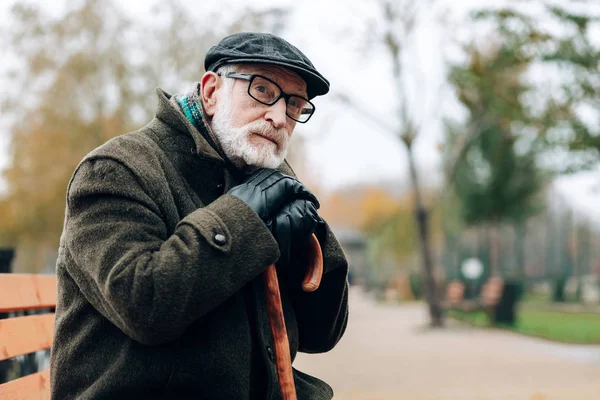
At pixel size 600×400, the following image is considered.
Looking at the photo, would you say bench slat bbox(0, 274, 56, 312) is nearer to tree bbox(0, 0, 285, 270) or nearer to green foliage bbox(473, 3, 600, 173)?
green foliage bbox(473, 3, 600, 173)

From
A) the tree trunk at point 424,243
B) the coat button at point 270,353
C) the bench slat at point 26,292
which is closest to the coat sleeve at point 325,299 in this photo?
the coat button at point 270,353

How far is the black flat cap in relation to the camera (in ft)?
7.91

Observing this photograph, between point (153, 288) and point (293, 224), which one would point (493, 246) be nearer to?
point (293, 224)

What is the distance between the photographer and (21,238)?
23469mm

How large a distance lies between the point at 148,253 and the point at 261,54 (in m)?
0.78

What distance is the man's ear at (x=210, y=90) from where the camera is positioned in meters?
2.51

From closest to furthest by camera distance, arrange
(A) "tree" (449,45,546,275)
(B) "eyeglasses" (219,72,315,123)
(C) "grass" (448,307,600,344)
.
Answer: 1. (B) "eyeglasses" (219,72,315,123)
2. (C) "grass" (448,307,600,344)
3. (A) "tree" (449,45,546,275)

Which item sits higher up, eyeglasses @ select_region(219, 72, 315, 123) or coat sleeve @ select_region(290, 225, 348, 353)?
eyeglasses @ select_region(219, 72, 315, 123)

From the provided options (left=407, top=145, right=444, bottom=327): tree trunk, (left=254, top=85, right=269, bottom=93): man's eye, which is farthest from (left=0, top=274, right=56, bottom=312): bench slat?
(left=407, top=145, right=444, bottom=327): tree trunk

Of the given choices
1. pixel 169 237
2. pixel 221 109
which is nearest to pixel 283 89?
pixel 221 109

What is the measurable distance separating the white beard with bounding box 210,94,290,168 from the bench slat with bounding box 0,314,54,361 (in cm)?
98

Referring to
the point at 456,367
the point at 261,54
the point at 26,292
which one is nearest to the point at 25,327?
the point at 26,292

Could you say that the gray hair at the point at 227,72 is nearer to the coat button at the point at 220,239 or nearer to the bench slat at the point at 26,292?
the coat button at the point at 220,239

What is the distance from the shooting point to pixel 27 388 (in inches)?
105
